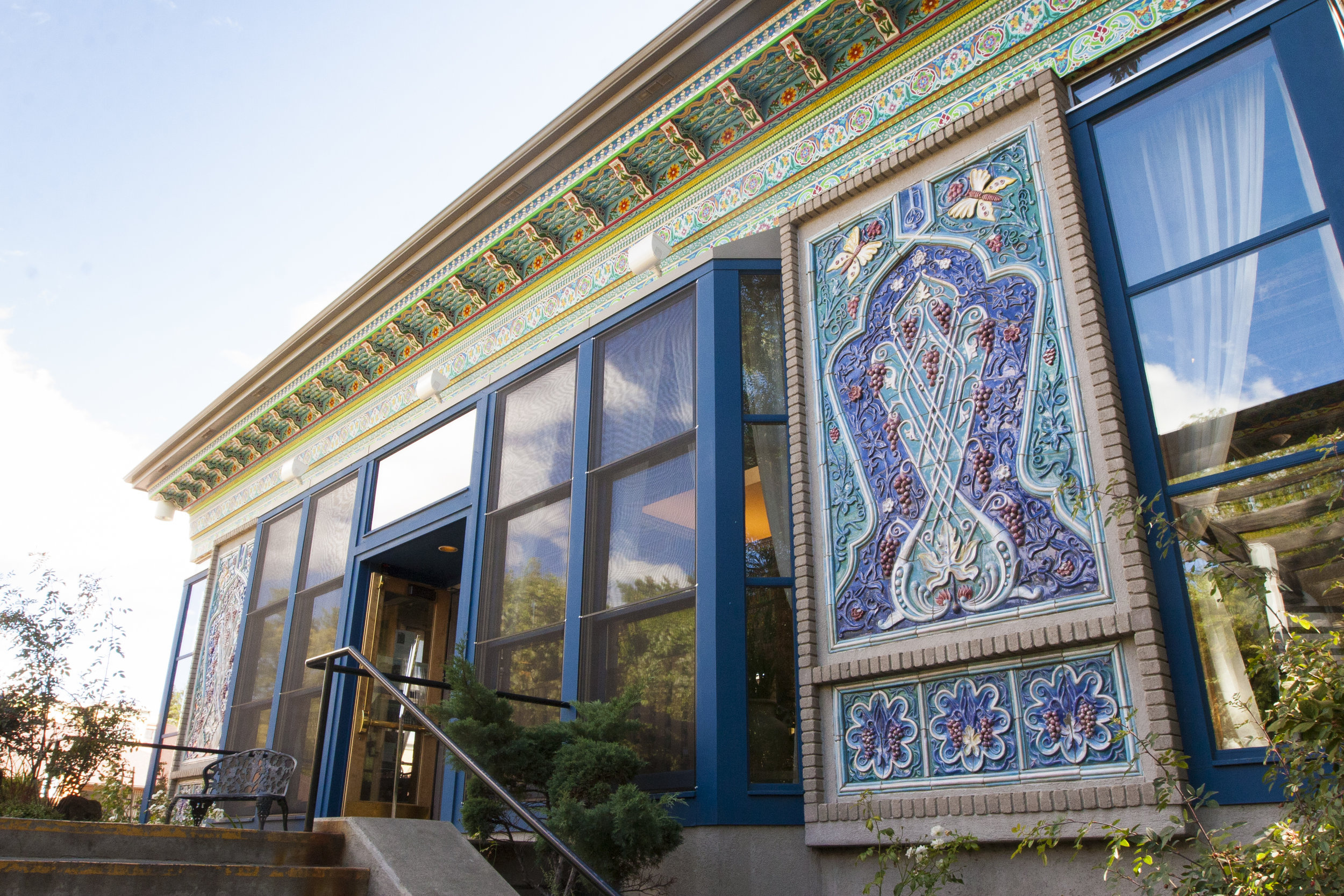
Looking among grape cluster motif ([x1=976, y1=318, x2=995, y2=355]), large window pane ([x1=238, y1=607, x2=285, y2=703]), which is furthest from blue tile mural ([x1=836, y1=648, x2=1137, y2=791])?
large window pane ([x1=238, y1=607, x2=285, y2=703])

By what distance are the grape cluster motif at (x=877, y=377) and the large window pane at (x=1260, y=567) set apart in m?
1.64

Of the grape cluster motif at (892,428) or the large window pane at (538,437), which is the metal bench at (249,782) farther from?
the grape cluster motif at (892,428)

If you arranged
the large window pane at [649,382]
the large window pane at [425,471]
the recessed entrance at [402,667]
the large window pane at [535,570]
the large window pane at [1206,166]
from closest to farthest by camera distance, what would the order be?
1. the large window pane at [1206,166]
2. the large window pane at [649,382]
3. the large window pane at [535,570]
4. the large window pane at [425,471]
5. the recessed entrance at [402,667]

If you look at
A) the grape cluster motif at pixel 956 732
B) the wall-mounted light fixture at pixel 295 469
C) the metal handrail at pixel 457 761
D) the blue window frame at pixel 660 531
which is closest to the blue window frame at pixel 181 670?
the wall-mounted light fixture at pixel 295 469

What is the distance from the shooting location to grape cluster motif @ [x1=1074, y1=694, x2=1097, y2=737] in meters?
3.84

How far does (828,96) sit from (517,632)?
405cm

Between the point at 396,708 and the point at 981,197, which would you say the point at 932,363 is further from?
the point at 396,708

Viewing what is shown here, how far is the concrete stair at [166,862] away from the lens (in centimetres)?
300

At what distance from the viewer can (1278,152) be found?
160 inches

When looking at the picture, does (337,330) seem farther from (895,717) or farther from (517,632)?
(895,717)

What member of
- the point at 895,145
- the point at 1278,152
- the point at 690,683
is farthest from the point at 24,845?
the point at 1278,152

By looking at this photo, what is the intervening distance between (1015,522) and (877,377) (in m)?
1.14

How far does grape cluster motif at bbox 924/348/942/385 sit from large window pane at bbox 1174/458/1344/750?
53.9 inches

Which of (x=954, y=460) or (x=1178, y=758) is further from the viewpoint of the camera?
(x=954, y=460)
